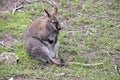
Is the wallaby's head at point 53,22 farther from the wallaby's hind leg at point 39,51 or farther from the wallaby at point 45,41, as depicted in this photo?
the wallaby's hind leg at point 39,51

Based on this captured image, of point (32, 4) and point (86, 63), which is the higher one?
point (32, 4)

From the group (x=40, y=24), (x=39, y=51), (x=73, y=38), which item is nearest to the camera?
(x=39, y=51)

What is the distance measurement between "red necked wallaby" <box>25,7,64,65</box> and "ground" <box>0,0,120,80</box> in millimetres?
156

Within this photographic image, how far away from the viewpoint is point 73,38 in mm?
8398

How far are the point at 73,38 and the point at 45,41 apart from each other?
1.35 m

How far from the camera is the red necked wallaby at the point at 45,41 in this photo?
7070mm

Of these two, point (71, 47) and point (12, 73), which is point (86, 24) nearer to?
point (71, 47)

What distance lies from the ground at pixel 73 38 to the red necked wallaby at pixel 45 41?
0.16 metres

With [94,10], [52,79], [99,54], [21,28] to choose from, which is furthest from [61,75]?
[94,10]

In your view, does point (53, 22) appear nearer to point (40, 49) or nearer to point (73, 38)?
point (40, 49)

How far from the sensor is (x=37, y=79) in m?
6.49

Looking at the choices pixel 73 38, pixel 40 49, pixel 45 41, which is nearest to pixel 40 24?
pixel 45 41

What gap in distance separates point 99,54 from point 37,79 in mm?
1684

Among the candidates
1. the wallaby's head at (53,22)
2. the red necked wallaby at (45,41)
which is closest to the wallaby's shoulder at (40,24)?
the red necked wallaby at (45,41)
